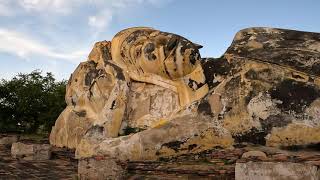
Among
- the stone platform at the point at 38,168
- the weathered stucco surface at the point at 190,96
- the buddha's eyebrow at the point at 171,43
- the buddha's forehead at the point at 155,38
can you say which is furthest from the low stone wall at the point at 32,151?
the buddha's eyebrow at the point at 171,43

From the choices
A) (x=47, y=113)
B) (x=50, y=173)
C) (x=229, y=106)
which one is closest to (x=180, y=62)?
(x=229, y=106)

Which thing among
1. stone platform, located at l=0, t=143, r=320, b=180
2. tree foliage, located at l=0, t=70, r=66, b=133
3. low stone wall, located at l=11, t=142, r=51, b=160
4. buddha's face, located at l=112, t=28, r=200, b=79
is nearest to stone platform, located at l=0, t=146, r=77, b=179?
stone platform, located at l=0, t=143, r=320, b=180

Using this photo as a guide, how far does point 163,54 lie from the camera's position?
30.1 ft

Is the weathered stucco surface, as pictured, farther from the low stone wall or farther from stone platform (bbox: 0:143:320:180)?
the low stone wall

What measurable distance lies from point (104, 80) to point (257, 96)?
3.86 metres

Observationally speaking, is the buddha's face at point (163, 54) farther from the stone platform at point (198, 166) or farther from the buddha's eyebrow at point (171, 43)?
the stone platform at point (198, 166)

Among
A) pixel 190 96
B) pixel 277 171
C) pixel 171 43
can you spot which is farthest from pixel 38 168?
pixel 277 171

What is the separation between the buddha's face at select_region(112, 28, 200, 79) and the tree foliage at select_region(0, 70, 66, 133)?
15302 millimetres

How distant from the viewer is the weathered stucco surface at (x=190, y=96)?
25.7 ft

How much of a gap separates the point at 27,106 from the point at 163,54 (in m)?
16.5

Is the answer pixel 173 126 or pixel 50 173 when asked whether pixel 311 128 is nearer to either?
pixel 173 126

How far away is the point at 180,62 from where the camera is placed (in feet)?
30.0

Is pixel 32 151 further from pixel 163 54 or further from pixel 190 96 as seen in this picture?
pixel 190 96

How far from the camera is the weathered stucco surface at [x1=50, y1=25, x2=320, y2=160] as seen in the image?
25.7ft
